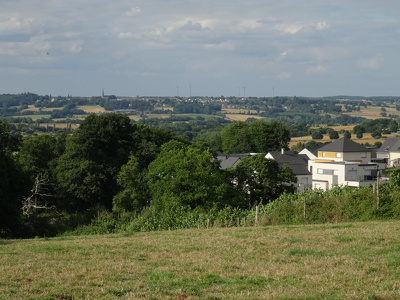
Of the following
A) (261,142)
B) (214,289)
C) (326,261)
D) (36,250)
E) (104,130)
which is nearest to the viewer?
(214,289)

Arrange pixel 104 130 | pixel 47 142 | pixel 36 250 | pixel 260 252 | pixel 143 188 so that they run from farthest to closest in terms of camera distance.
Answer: pixel 47 142 → pixel 104 130 → pixel 143 188 → pixel 36 250 → pixel 260 252

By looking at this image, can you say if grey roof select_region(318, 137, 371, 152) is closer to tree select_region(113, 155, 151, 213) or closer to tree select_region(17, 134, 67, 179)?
tree select_region(113, 155, 151, 213)

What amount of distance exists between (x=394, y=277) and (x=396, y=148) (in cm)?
10511

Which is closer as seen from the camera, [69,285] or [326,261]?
[69,285]

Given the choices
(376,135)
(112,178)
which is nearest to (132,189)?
(112,178)

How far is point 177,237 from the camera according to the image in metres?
23.5

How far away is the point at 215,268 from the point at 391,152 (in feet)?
343

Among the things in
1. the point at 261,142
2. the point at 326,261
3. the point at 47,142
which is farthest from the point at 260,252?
the point at 261,142

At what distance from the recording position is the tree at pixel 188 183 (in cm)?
4631

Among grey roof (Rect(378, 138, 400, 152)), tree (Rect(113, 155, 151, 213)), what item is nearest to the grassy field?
tree (Rect(113, 155, 151, 213))

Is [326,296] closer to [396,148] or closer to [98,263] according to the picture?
[98,263]

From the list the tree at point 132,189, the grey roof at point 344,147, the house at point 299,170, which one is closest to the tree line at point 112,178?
the tree at point 132,189

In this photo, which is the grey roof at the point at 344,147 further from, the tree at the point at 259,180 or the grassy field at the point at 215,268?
the grassy field at the point at 215,268

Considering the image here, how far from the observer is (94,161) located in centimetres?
5841
